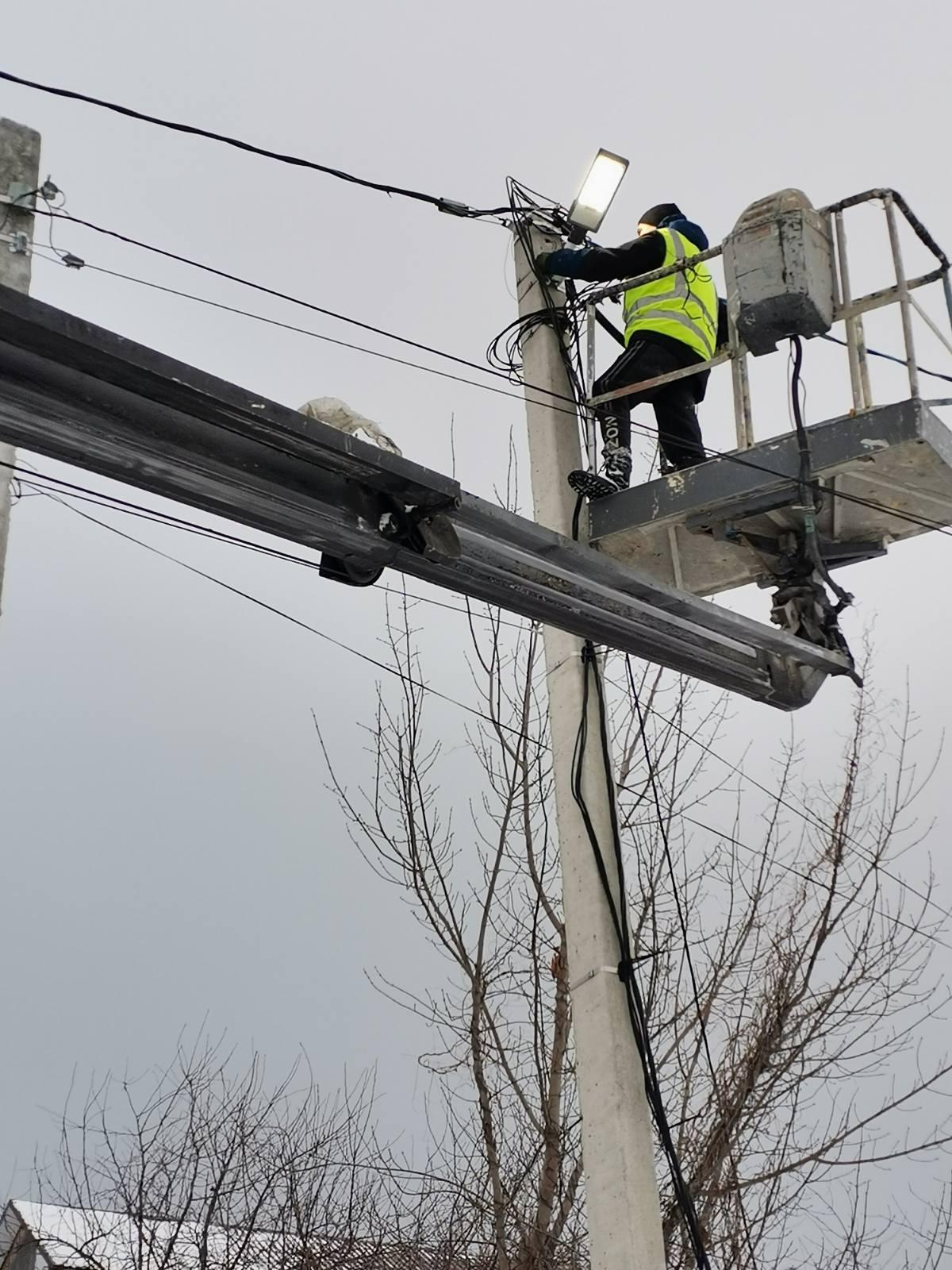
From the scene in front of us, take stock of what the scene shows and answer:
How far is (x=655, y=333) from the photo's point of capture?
25.4ft

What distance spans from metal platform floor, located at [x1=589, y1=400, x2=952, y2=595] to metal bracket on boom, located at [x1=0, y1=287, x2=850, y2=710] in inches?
17.7

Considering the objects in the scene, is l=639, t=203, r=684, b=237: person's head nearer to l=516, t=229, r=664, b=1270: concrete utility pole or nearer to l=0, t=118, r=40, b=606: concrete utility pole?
l=516, t=229, r=664, b=1270: concrete utility pole

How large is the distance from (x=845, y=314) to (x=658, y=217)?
1.58 meters

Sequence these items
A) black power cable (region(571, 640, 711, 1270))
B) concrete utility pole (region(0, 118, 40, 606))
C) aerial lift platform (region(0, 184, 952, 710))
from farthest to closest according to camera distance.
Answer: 1. black power cable (region(571, 640, 711, 1270))
2. concrete utility pole (region(0, 118, 40, 606))
3. aerial lift platform (region(0, 184, 952, 710))

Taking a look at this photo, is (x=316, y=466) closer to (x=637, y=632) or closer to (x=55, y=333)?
(x=55, y=333)

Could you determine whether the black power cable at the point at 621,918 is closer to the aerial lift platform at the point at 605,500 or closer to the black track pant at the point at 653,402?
the aerial lift platform at the point at 605,500

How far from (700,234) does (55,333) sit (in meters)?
4.78

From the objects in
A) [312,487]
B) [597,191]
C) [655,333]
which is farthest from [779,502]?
[312,487]

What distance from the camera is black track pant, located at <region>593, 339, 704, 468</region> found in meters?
7.59

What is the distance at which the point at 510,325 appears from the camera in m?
7.71

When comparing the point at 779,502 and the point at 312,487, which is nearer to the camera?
the point at 312,487

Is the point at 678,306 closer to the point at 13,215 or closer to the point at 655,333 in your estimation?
the point at 655,333

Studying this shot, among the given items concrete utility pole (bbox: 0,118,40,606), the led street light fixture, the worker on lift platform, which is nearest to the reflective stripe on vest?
the worker on lift platform

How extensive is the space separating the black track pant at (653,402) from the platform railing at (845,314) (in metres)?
0.07
